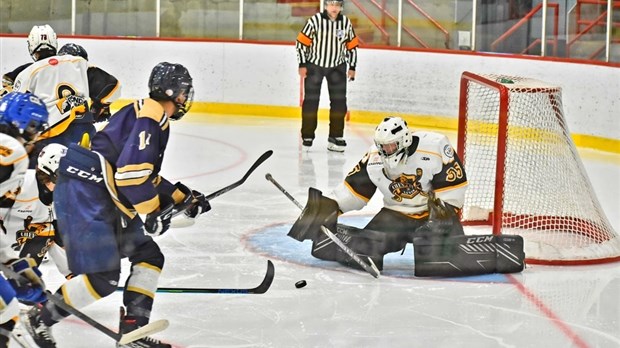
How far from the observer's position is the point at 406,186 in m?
5.14

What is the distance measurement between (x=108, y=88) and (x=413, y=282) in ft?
5.50

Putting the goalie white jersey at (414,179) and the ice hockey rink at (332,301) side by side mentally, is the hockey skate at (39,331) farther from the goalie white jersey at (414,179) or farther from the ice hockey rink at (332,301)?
the goalie white jersey at (414,179)

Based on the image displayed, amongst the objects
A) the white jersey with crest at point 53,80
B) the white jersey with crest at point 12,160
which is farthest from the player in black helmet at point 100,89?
the white jersey with crest at point 12,160

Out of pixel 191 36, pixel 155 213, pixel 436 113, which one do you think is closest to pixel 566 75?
pixel 436 113

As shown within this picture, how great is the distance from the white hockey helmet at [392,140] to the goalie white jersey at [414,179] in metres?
0.10

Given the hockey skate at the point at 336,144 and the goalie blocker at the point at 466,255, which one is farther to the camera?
the hockey skate at the point at 336,144

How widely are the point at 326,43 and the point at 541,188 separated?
326cm

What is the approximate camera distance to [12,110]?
11.4 ft

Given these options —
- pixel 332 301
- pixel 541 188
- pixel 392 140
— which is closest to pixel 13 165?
pixel 332 301

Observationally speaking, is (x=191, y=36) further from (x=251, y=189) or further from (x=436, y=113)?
(x=251, y=189)

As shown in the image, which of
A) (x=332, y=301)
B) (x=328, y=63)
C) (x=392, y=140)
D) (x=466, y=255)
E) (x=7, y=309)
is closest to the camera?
(x=7, y=309)

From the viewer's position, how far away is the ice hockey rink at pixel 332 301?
165 inches

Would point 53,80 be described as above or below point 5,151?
above

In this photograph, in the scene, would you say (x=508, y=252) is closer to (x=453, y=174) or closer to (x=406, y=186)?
(x=453, y=174)
